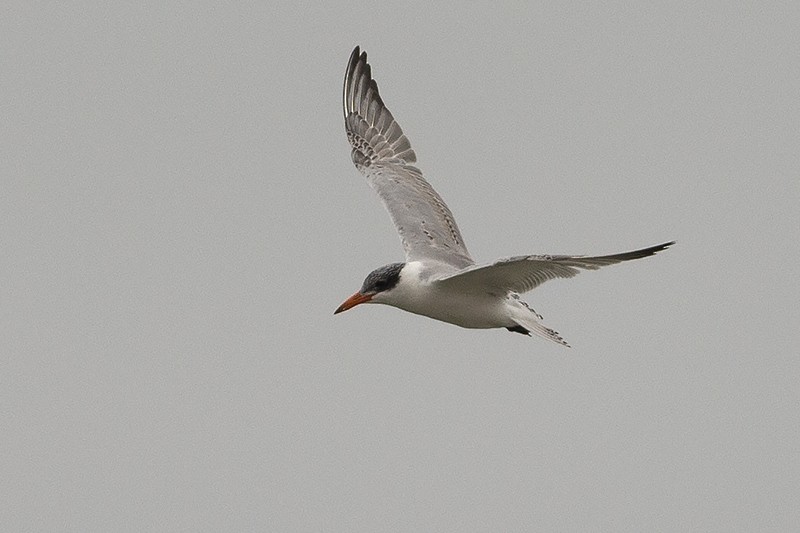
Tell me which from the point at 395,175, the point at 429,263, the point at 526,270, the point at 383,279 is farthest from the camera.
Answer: the point at 395,175

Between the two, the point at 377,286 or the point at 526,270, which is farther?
the point at 377,286

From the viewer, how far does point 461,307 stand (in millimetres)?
16672

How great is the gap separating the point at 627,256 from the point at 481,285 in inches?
109

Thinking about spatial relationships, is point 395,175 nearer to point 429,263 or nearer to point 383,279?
point 429,263

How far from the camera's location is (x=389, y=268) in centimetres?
1689

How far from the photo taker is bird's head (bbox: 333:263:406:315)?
16.8m

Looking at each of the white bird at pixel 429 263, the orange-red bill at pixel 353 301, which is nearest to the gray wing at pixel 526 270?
the white bird at pixel 429 263

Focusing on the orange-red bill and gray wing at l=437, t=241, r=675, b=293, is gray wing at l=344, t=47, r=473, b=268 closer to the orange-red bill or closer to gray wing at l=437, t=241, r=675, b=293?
the orange-red bill

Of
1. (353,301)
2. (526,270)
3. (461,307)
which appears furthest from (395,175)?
(526,270)

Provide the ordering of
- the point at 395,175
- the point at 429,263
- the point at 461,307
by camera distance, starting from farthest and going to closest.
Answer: the point at 395,175, the point at 429,263, the point at 461,307

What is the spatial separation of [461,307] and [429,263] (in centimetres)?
103

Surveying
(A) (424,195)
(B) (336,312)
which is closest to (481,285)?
(B) (336,312)

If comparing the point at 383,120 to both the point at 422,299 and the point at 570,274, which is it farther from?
the point at 570,274

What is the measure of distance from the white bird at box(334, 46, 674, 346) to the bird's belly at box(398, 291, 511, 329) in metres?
0.01
